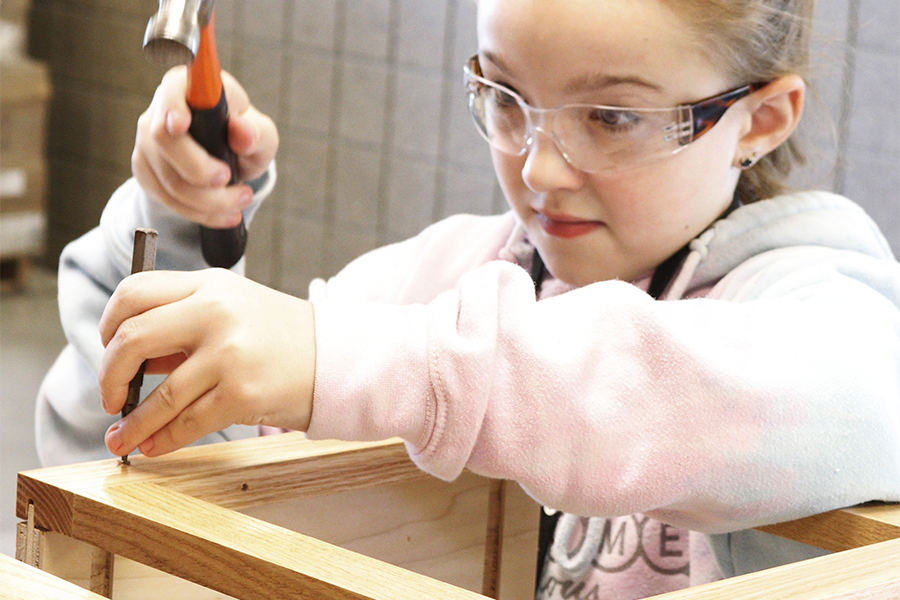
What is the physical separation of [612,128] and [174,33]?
356 mm

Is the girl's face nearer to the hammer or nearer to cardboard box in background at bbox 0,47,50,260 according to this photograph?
the hammer

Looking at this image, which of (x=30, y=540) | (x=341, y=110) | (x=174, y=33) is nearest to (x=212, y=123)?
(x=174, y=33)

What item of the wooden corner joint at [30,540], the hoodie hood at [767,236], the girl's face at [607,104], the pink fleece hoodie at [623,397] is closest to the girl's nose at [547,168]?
the girl's face at [607,104]

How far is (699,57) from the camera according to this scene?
897mm

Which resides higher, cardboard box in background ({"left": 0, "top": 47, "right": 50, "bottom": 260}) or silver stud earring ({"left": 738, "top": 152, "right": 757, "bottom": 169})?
silver stud earring ({"left": 738, "top": 152, "right": 757, "bottom": 169})

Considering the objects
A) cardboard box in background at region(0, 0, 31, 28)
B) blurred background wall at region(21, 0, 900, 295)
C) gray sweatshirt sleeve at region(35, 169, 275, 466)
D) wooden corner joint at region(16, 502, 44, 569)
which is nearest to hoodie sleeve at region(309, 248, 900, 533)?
wooden corner joint at region(16, 502, 44, 569)

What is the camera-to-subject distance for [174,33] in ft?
2.38

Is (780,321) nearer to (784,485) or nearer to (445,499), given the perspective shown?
(784,485)

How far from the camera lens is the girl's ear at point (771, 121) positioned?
3.21 feet

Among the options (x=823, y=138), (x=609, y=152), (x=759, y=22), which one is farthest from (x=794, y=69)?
(x=823, y=138)

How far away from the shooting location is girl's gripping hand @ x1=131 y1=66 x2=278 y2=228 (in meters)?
0.92

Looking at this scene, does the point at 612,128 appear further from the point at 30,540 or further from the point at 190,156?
the point at 30,540

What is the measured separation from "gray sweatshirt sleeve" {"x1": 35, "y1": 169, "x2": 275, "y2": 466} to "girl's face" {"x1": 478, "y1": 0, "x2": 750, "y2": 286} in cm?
30

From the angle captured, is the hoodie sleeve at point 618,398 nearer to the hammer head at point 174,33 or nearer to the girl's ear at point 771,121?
the hammer head at point 174,33
